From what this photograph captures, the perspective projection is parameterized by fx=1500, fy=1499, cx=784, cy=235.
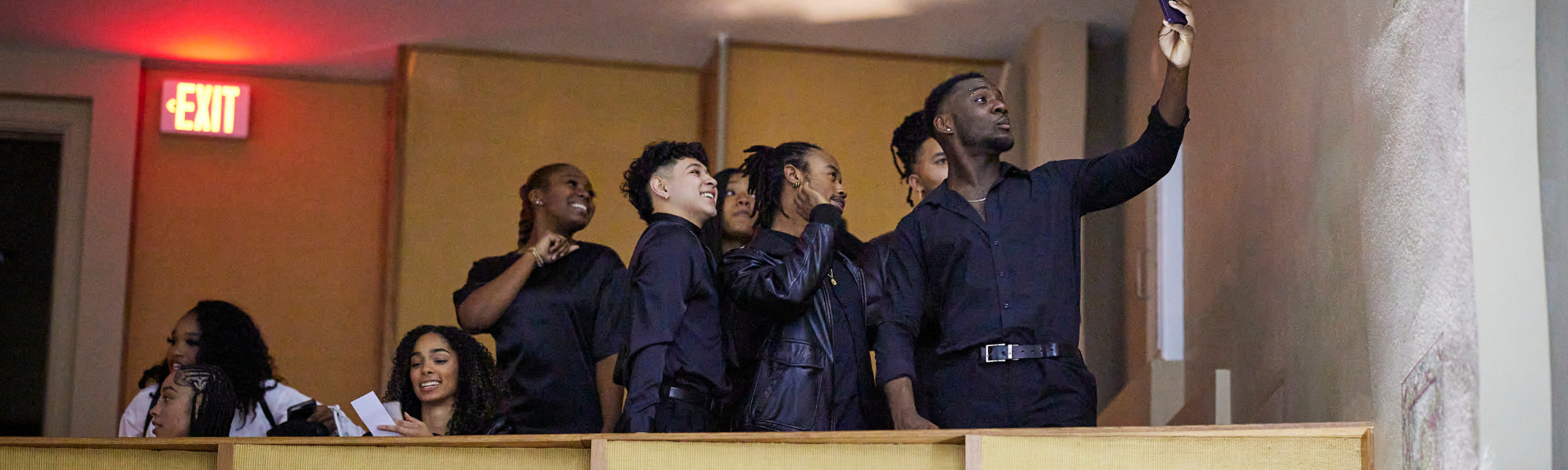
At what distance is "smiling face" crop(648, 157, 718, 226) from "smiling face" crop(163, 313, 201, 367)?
1.73 metres

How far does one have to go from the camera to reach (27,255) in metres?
6.32

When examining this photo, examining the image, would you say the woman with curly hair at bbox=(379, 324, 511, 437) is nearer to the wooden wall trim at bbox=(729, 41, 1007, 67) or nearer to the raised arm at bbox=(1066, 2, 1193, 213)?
the raised arm at bbox=(1066, 2, 1193, 213)

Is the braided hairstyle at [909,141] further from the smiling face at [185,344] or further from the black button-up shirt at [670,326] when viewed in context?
the smiling face at [185,344]

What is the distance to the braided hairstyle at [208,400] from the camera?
153 inches

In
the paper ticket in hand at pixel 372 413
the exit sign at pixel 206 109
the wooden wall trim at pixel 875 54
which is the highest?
the wooden wall trim at pixel 875 54

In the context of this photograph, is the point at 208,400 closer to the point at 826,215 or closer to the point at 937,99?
the point at 826,215

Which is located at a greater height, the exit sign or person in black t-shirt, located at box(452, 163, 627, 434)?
the exit sign

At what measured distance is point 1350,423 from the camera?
2613 mm

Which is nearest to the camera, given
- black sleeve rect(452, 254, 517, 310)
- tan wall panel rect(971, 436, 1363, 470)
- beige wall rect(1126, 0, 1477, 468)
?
beige wall rect(1126, 0, 1477, 468)

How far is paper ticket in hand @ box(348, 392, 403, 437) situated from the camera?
341cm

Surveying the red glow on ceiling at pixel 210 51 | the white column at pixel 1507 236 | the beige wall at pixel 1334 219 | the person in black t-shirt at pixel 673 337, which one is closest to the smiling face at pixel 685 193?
the person in black t-shirt at pixel 673 337

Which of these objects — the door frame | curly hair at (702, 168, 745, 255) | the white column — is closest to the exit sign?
the door frame

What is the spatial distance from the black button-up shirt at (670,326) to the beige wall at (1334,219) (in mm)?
1256

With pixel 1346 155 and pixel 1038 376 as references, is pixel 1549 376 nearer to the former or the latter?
pixel 1346 155
